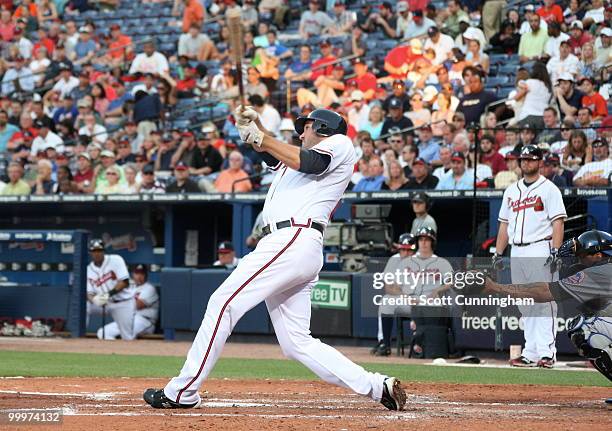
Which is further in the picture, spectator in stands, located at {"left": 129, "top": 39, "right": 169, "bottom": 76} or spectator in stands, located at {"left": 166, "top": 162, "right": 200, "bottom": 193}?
spectator in stands, located at {"left": 129, "top": 39, "right": 169, "bottom": 76}

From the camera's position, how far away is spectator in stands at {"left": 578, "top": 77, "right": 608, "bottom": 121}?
1369 centimetres

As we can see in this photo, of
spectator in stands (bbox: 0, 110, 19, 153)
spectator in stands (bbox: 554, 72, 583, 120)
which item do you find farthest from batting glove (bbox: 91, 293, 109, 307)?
spectator in stands (bbox: 554, 72, 583, 120)

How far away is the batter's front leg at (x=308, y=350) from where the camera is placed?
616 cm

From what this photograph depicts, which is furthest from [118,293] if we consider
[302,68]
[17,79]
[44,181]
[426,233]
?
[17,79]

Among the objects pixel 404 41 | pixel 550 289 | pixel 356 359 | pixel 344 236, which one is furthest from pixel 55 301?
pixel 550 289

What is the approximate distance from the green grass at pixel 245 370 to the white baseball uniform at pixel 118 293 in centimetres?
338

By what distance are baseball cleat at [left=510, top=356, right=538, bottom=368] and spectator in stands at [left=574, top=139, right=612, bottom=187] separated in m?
2.37

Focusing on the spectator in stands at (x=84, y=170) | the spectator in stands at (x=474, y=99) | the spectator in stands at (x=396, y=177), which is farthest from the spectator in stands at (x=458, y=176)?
the spectator in stands at (x=84, y=170)

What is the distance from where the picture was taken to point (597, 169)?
12.1 meters

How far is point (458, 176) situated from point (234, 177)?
3.58m

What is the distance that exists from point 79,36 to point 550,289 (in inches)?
634

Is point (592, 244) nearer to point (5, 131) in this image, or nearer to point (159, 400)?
point (159, 400)

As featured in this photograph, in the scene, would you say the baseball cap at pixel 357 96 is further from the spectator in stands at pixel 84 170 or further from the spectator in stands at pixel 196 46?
the spectator in stands at pixel 196 46

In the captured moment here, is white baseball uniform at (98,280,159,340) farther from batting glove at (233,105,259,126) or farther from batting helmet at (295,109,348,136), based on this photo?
batting glove at (233,105,259,126)
